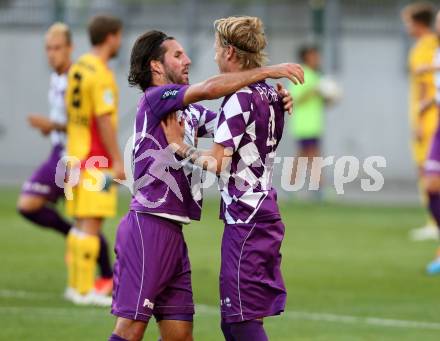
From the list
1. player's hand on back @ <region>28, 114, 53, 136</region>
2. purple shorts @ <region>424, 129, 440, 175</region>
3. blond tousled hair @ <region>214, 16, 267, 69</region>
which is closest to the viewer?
blond tousled hair @ <region>214, 16, 267, 69</region>

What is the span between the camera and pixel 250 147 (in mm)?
6695

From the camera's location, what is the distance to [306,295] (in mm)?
11102

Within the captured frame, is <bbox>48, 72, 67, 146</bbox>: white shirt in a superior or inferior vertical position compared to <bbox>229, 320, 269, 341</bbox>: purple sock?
superior

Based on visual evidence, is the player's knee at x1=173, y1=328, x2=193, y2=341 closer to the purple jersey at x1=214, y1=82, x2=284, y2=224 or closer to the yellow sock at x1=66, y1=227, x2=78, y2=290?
the purple jersey at x1=214, y1=82, x2=284, y2=224

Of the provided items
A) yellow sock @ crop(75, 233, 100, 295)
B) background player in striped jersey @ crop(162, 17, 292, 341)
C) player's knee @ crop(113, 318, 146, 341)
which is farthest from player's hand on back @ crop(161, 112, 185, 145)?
yellow sock @ crop(75, 233, 100, 295)

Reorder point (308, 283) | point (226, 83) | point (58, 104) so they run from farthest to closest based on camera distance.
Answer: point (308, 283)
point (58, 104)
point (226, 83)

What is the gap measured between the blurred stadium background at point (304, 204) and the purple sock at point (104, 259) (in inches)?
19.8

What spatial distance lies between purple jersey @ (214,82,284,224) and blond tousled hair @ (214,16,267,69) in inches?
5.8

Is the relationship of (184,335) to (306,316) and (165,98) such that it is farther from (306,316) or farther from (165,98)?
(306,316)

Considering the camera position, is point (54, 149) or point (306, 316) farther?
point (54, 149)

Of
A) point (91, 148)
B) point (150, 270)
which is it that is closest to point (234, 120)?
point (150, 270)

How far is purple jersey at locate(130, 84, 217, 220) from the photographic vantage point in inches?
269

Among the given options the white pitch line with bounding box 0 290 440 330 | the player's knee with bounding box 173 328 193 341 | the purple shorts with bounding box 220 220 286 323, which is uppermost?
the purple shorts with bounding box 220 220 286 323

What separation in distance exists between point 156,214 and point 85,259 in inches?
155
